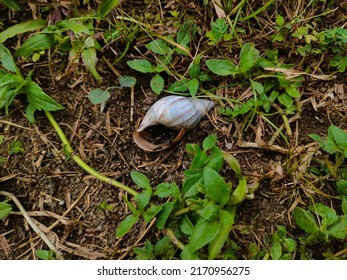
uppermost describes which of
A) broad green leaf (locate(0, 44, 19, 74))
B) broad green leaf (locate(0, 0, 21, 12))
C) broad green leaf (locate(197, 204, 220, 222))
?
broad green leaf (locate(0, 0, 21, 12))

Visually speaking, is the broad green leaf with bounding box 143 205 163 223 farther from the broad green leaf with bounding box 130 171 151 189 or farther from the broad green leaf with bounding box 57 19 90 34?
the broad green leaf with bounding box 57 19 90 34

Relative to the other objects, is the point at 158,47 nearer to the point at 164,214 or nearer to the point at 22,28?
the point at 22,28

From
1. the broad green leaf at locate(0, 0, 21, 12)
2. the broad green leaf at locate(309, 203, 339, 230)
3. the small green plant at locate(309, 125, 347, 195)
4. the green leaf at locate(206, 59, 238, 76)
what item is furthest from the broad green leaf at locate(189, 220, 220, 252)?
the broad green leaf at locate(0, 0, 21, 12)

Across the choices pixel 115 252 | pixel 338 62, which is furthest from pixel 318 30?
pixel 115 252

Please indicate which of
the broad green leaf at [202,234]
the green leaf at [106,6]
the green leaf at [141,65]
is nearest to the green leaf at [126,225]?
the broad green leaf at [202,234]

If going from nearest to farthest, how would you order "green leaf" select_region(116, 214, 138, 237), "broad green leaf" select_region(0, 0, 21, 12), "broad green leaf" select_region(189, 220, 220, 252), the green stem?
"broad green leaf" select_region(189, 220, 220, 252) → "green leaf" select_region(116, 214, 138, 237) → the green stem → "broad green leaf" select_region(0, 0, 21, 12)

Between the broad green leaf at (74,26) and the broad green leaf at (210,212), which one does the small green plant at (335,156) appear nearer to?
the broad green leaf at (210,212)
